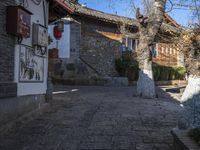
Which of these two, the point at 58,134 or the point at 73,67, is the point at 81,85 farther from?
the point at 58,134

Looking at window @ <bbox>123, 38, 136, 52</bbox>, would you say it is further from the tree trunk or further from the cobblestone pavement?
the cobblestone pavement

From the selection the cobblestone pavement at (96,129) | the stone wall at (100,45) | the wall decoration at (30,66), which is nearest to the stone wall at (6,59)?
the wall decoration at (30,66)

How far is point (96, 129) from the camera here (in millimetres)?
8484

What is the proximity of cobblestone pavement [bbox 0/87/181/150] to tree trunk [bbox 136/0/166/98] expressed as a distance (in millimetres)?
3699

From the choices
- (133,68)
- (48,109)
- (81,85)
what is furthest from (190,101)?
(133,68)

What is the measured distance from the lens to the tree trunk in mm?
15781

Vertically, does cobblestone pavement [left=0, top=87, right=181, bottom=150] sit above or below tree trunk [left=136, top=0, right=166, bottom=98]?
below

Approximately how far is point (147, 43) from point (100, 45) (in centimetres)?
960

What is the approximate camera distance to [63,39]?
77.2 feet

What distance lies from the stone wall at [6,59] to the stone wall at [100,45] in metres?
15.7

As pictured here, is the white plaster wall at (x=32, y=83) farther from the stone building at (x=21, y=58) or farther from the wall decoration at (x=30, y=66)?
the wall decoration at (x=30, y=66)

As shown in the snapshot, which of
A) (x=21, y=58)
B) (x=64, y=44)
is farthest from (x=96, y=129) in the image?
(x=64, y=44)

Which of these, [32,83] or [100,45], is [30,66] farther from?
[100,45]

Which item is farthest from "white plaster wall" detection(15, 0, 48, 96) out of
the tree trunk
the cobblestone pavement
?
the tree trunk
